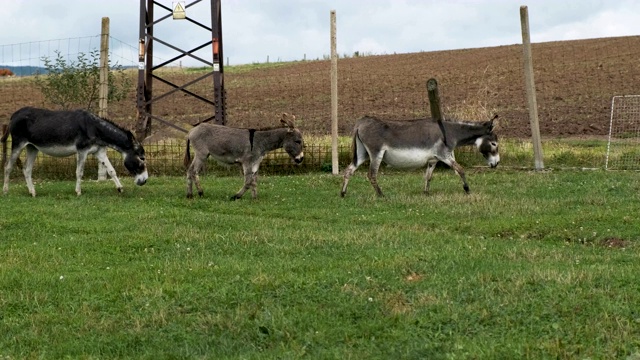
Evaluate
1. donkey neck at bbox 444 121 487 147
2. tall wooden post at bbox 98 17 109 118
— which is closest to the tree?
tall wooden post at bbox 98 17 109 118

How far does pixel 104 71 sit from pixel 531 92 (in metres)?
9.33

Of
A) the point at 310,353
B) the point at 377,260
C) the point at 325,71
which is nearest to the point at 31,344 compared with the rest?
the point at 310,353

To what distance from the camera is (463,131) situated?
613 inches

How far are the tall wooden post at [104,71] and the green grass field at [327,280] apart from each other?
5283mm

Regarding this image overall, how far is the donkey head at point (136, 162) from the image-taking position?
16.3m

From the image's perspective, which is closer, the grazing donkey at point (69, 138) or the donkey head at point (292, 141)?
the donkey head at point (292, 141)

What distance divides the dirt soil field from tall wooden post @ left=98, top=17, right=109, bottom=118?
314 cm

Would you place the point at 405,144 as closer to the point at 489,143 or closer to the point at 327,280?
the point at 489,143

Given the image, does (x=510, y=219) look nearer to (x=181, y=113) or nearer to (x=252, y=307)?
(x=252, y=307)

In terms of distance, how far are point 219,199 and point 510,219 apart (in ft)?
17.7

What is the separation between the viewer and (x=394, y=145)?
1503 centimetres

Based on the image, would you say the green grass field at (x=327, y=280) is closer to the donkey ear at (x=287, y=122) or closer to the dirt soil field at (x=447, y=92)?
the donkey ear at (x=287, y=122)

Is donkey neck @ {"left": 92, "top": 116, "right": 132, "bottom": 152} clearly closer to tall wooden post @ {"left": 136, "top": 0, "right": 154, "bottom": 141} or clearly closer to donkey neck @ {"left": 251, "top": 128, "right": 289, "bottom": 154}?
donkey neck @ {"left": 251, "top": 128, "right": 289, "bottom": 154}

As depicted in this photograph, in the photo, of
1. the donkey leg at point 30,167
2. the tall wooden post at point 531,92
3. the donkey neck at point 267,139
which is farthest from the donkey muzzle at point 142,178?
the tall wooden post at point 531,92
